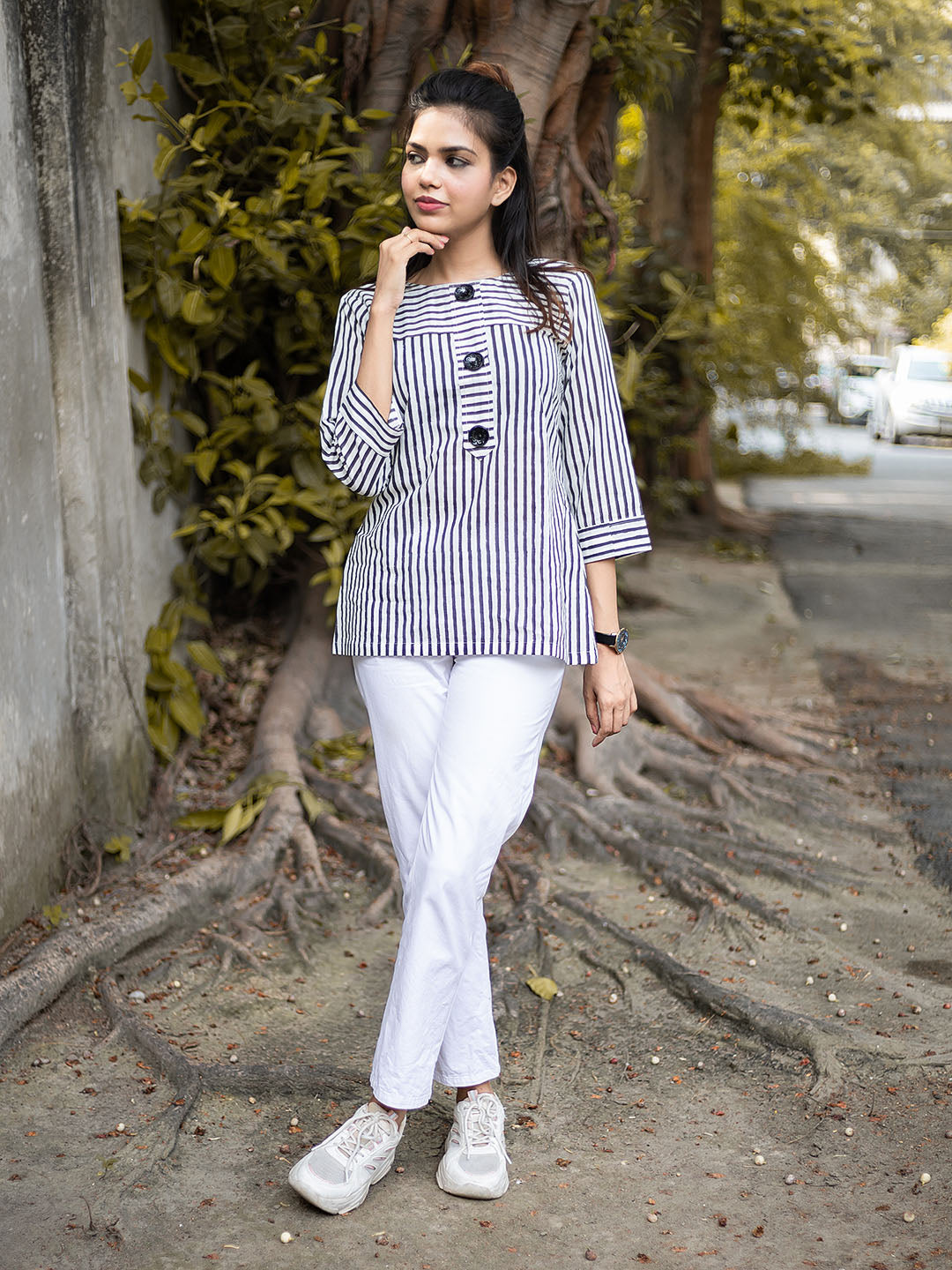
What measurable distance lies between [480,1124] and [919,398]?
21.5m

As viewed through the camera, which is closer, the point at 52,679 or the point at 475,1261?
the point at 475,1261

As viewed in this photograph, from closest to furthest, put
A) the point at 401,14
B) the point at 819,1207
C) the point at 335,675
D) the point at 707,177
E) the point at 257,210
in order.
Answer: the point at 819,1207 → the point at 257,210 → the point at 401,14 → the point at 335,675 → the point at 707,177

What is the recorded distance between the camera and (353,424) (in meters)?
2.30

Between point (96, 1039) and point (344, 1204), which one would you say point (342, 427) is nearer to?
point (344, 1204)

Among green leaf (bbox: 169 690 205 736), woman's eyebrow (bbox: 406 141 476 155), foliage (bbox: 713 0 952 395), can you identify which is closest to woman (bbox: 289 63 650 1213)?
woman's eyebrow (bbox: 406 141 476 155)

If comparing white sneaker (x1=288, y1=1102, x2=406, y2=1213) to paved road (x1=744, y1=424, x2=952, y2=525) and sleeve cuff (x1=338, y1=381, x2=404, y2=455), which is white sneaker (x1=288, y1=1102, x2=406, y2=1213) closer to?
sleeve cuff (x1=338, y1=381, x2=404, y2=455)

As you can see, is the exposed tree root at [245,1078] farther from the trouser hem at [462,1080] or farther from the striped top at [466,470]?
the striped top at [466,470]

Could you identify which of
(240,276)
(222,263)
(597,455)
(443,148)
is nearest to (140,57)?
(222,263)

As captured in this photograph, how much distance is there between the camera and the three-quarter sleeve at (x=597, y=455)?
2420mm

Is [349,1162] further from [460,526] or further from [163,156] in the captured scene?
[163,156]

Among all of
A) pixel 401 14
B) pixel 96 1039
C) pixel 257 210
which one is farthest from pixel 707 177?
pixel 96 1039

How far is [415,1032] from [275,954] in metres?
1.32

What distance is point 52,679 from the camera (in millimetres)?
3541

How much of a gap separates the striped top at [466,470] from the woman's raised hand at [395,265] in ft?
0.32
